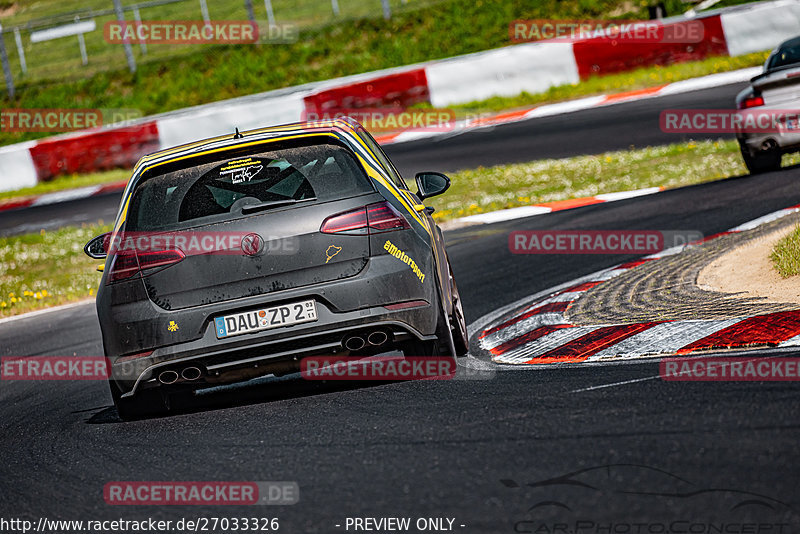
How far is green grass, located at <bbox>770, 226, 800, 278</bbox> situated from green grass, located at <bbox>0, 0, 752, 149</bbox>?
2217 centimetres

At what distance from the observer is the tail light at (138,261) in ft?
19.3

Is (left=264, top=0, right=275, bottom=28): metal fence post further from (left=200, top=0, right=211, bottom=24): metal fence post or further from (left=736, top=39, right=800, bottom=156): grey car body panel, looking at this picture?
(left=736, top=39, right=800, bottom=156): grey car body panel

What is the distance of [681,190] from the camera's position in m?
13.7

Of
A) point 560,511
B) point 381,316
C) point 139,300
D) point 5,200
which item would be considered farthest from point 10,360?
point 5,200

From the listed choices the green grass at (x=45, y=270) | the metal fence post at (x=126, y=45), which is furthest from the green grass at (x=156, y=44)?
the green grass at (x=45, y=270)

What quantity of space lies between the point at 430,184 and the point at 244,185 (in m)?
1.53

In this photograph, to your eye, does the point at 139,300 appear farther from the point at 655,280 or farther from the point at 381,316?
the point at 655,280

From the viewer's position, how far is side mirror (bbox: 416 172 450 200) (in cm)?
724

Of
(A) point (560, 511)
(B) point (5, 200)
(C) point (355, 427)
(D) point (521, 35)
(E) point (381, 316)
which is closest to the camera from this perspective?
(A) point (560, 511)

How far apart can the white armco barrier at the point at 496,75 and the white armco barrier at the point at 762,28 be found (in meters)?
3.41

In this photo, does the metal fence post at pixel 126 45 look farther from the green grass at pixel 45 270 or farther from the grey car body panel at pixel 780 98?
the grey car body panel at pixel 780 98

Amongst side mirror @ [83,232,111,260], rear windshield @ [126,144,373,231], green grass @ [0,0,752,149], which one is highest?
green grass @ [0,0,752,149]

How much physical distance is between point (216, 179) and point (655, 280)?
11.9 feet

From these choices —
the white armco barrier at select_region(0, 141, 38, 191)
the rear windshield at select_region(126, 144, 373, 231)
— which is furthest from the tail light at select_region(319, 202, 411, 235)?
the white armco barrier at select_region(0, 141, 38, 191)
